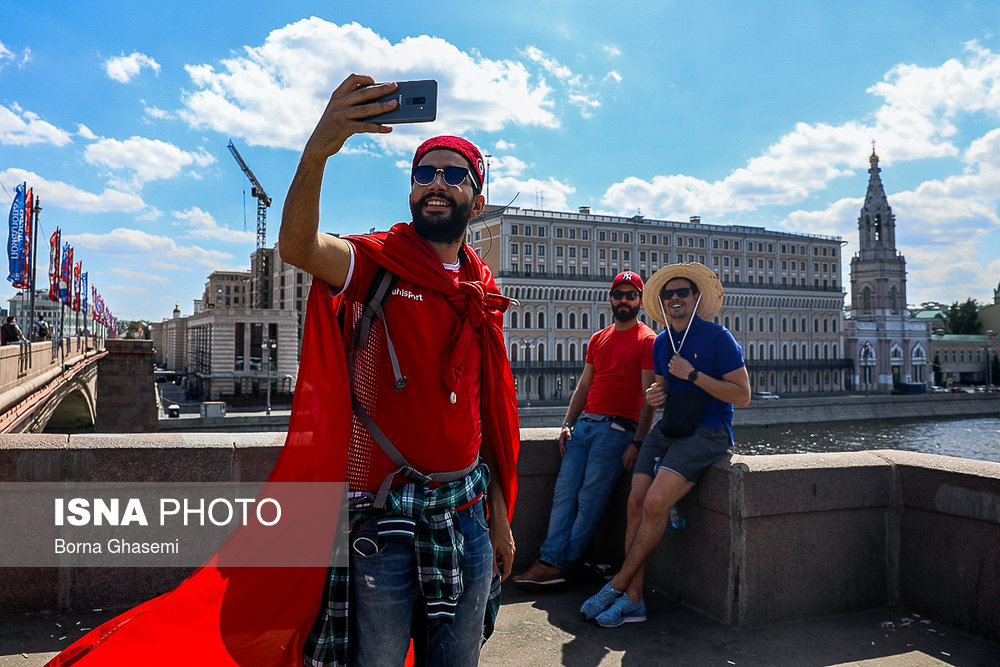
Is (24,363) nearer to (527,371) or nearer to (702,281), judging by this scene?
(702,281)

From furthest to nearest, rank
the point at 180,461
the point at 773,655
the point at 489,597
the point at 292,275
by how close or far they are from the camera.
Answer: the point at 292,275
the point at 180,461
the point at 773,655
the point at 489,597

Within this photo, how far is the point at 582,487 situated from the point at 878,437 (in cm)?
5436

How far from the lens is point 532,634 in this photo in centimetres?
350

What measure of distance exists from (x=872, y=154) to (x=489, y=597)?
10932 cm

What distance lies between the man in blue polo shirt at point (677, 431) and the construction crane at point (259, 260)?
301ft

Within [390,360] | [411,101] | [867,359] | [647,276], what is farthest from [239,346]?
[867,359]

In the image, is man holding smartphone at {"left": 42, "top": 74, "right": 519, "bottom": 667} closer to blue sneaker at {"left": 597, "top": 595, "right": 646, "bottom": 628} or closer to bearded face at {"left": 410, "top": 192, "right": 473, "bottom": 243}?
bearded face at {"left": 410, "top": 192, "right": 473, "bottom": 243}

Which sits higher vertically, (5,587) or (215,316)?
A: (215,316)

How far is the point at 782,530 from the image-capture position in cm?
372

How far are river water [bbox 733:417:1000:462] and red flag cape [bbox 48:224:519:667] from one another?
1660 inches

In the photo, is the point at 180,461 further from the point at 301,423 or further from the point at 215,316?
the point at 215,316

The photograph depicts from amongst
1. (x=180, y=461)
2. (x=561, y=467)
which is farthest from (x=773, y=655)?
(x=180, y=461)

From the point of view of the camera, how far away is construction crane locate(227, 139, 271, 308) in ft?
301

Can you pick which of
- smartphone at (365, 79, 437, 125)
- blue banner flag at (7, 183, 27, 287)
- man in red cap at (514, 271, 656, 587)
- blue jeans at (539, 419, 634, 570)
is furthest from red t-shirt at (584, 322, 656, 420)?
blue banner flag at (7, 183, 27, 287)
